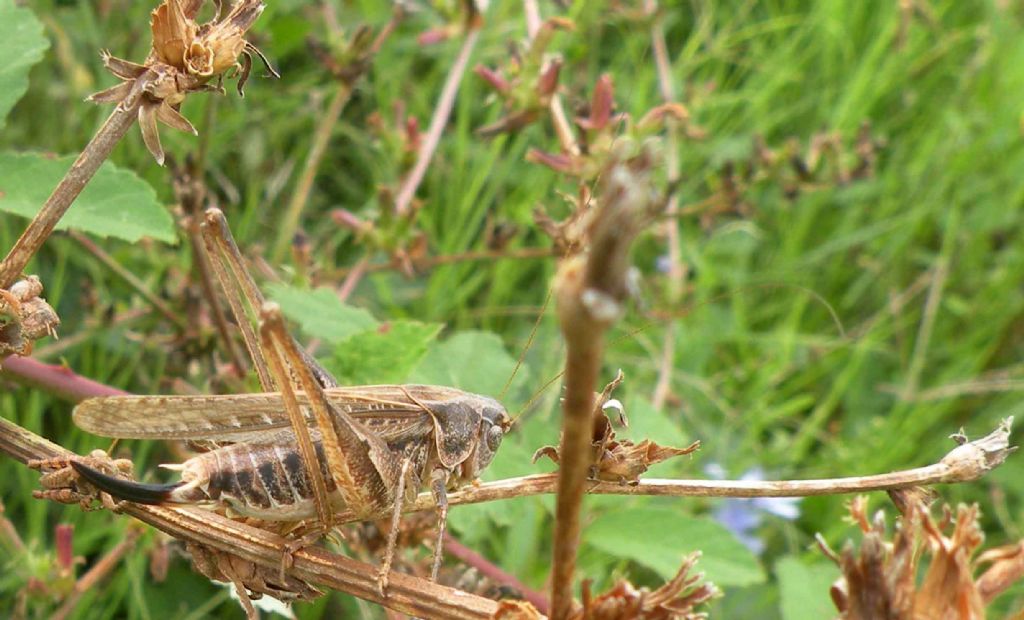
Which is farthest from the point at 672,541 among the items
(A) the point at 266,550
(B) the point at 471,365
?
(A) the point at 266,550

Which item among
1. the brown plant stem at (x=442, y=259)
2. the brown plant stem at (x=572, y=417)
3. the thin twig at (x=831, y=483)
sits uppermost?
the brown plant stem at (x=442, y=259)

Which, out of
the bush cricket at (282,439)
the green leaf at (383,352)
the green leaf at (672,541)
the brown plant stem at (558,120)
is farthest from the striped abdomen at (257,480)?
the brown plant stem at (558,120)

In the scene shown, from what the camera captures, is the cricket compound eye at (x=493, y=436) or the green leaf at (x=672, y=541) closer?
the cricket compound eye at (x=493, y=436)

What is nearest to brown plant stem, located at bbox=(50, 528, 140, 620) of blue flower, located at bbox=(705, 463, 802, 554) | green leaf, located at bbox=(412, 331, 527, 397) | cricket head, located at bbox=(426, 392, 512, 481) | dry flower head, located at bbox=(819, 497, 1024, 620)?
green leaf, located at bbox=(412, 331, 527, 397)

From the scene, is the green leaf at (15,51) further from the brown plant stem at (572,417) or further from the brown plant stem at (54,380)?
the brown plant stem at (572,417)

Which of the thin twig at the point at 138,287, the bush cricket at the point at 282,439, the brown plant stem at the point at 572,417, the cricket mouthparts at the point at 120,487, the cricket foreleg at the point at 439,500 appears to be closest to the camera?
the brown plant stem at the point at 572,417

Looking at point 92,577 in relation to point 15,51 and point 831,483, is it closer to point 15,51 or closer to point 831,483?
point 15,51

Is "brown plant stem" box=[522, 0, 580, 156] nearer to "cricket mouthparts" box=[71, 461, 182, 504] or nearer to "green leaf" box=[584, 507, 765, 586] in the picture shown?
"green leaf" box=[584, 507, 765, 586]
